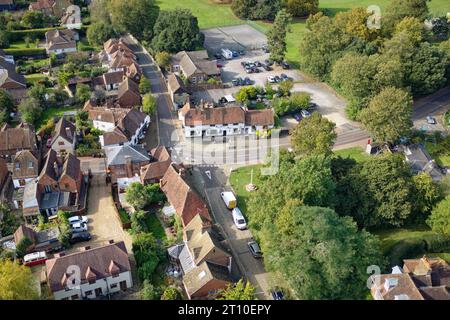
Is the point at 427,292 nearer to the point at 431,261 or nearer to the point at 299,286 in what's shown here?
the point at 431,261

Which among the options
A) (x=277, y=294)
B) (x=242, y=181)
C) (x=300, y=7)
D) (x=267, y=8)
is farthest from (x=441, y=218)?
(x=300, y=7)

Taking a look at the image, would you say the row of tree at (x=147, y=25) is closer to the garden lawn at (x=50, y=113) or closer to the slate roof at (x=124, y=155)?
the garden lawn at (x=50, y=113)

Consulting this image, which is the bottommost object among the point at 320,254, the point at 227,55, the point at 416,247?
the point at 416,247

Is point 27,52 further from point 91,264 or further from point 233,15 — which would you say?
point 91,264

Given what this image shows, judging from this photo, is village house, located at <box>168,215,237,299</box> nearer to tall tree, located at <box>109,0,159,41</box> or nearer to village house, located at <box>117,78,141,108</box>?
village house, located at <box>117,78,141,108</box>

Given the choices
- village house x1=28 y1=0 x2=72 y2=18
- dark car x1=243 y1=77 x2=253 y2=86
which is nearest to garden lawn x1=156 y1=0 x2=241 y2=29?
village house x1=28 y1=0 x2=72 y2=18
